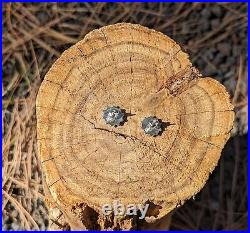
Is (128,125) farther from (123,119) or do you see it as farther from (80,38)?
(80,38)

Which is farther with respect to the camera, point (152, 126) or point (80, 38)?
point (80, 38)

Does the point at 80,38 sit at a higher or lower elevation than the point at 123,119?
higher

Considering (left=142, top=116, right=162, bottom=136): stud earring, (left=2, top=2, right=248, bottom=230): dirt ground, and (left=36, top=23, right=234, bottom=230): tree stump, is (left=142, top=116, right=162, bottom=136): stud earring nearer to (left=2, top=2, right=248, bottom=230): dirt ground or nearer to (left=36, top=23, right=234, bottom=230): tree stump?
(left=36, top=23, right=234, bottom=230): tree stump

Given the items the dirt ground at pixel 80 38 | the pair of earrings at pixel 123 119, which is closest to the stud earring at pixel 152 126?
the pair of earrings at pixel 123 119

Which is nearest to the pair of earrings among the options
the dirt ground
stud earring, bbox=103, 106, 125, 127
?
stud earring, bbox=103, 106, 125, 127

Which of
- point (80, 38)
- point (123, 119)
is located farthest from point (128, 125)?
point (80, 38)

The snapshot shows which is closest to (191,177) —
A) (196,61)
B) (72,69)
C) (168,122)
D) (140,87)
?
(168,122)

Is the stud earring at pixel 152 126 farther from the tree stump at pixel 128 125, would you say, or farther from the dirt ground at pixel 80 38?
the dirt ground at pixel 80 38
